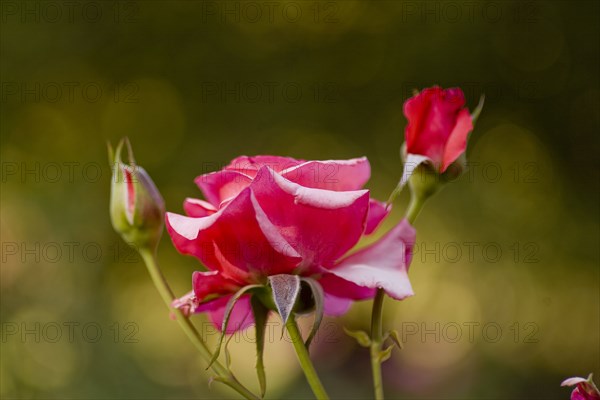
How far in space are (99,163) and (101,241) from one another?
29 centimetres

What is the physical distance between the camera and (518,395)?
5.85ft

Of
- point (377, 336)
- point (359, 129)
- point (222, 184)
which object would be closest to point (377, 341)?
point (377, 336)

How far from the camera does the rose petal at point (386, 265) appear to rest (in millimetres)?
329

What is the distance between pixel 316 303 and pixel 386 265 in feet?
0.13

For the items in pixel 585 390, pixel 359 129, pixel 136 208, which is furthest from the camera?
pixel 359 129

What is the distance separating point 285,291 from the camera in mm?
328

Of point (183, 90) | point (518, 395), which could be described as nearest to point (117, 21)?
point (183, 90)

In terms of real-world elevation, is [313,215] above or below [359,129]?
below

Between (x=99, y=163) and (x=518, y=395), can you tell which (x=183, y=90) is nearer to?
(x=99, y=163)

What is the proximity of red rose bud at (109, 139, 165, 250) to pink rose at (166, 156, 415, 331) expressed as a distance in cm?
5

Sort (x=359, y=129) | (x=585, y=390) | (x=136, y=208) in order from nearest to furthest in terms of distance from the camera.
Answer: (x=585, y=390) < (x=136, y=208) < (x=359, y=129)

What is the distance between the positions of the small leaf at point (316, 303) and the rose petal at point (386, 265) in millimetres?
10

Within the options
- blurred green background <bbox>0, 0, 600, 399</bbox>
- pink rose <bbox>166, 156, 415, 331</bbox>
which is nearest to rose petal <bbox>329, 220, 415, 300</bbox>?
pink rose <bbox>166, 156, 415, 331</bbox>

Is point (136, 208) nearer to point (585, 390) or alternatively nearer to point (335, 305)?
point (335, 305)
